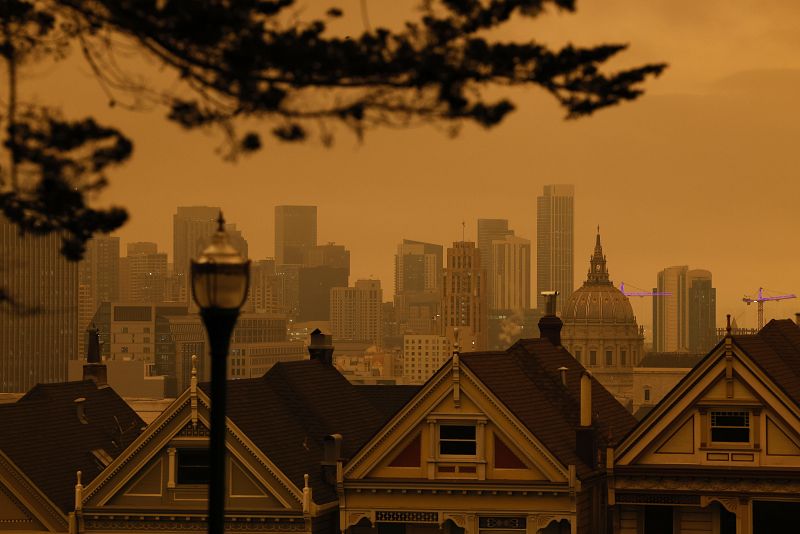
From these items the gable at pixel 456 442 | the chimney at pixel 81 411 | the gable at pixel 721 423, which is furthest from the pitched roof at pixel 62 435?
the gable at pixel 721 423

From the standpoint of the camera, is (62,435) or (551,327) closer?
(62,435)

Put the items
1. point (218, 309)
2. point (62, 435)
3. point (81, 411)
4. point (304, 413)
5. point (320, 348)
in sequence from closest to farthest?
1. point (218, 309)
2. point (304, 413)
3. point (62, 435)
4. point (81, 411)
5. point (320, 348)

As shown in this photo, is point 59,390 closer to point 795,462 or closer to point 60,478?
point 60,478

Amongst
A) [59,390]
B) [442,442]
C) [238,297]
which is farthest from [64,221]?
[59,390]

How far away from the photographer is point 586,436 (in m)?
A: 38.1

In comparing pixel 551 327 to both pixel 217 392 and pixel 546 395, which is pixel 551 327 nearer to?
pixel 546 395

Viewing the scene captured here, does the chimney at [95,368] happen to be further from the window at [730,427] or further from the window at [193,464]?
the window at [730,427]

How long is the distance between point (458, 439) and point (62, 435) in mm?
9629

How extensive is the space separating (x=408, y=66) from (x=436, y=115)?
0.55 m

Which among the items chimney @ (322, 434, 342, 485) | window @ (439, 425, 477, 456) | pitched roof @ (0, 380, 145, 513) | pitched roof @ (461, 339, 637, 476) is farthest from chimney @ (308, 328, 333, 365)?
window @ (439, 425, 477, 456)

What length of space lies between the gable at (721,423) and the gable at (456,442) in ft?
5.07

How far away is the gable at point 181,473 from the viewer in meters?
36.9

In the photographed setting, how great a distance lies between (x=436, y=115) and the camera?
64.7ft

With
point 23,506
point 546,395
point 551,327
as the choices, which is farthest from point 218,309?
point 551,327
